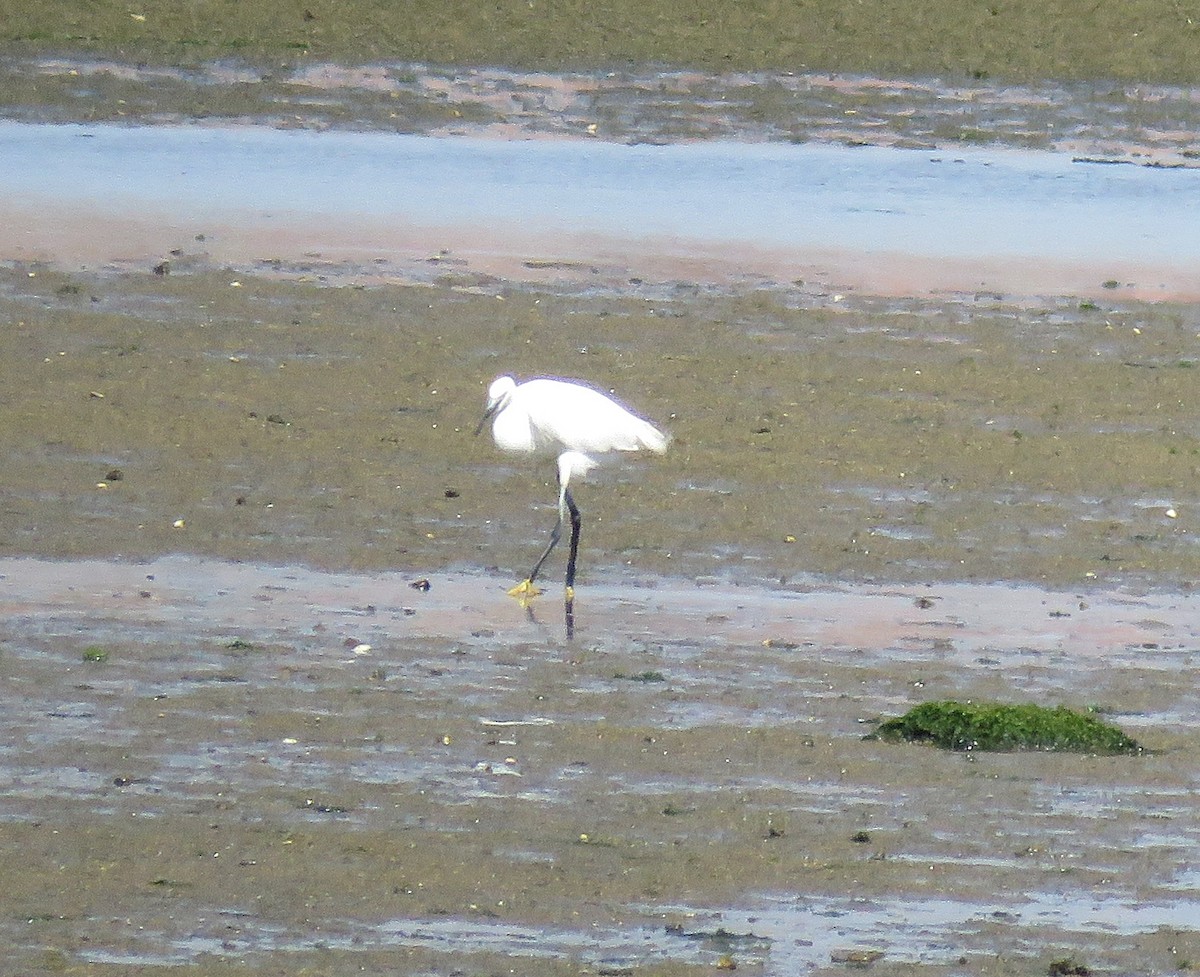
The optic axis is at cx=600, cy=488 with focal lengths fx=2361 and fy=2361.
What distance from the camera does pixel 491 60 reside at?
22.8m

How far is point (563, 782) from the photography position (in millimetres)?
6852

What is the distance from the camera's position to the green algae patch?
7344 millimetres

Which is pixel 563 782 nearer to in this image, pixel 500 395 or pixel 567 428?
pixel 567 428

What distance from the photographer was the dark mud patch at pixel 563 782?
226 inches

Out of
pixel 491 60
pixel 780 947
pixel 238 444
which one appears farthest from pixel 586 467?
pixel 491 60

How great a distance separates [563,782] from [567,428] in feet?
10.2

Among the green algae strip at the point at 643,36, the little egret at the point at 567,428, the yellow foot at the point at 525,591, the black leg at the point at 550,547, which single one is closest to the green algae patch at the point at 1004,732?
the yellow foot at the point at 525,591

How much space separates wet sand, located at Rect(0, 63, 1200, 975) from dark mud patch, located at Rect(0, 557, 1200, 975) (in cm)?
2

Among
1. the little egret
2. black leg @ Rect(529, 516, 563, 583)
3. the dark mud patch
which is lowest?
the dark mud patch

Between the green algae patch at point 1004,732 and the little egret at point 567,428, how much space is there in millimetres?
2531

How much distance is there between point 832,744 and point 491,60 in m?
16.3

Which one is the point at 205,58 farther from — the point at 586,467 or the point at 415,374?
the point at 586,467

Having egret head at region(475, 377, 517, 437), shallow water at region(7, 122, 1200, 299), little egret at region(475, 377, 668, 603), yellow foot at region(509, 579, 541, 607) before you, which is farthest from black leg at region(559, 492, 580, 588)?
shallow water at region(7, 122, 1200, 299)

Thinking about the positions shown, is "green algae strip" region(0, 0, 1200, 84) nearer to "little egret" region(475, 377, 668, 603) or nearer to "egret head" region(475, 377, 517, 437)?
"egret head" region(475, 377, 517, 437)
